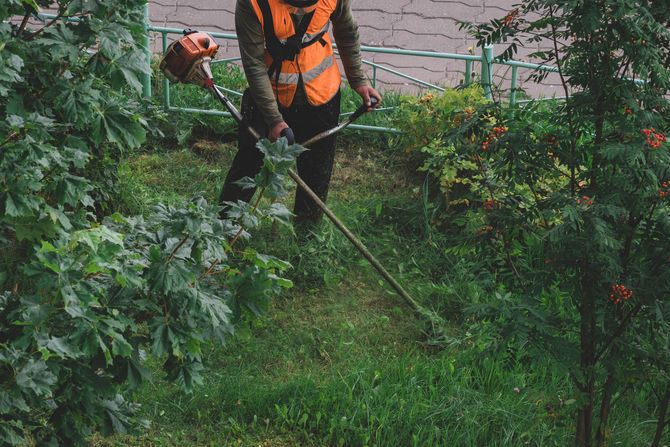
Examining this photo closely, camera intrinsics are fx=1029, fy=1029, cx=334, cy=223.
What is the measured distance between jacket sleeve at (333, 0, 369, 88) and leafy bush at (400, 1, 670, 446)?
1820 millimetres

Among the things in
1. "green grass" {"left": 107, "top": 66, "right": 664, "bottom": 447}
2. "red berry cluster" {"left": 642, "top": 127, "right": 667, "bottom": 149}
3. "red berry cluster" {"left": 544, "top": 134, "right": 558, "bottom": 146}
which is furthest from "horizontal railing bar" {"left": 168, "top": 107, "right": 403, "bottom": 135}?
"red berry cluster" {"left": 642, "top": 127, "right": 667, "bottom": 149}

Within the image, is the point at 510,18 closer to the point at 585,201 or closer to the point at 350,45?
the point at 585,201

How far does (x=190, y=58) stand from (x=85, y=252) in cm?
238

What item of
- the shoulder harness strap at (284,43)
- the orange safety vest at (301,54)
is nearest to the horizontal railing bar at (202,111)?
the orange safety vest at (301,54)

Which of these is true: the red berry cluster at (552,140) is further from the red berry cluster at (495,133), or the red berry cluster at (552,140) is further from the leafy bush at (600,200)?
the red berry cluster at (495,133)

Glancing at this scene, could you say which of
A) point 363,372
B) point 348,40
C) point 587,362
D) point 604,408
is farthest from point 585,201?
point 348,40

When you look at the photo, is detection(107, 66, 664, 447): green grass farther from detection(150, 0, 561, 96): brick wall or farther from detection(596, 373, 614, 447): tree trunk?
detection(150, 0, 561, 96): brick wall

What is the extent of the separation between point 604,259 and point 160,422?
7.29 ft

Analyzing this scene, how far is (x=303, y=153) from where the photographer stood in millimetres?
5652

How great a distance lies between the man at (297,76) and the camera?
517cm

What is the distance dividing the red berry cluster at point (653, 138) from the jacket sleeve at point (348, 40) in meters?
2.56

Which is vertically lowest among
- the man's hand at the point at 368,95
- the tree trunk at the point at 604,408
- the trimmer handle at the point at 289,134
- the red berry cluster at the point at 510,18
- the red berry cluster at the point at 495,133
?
the tree trunk at the point at 604,408

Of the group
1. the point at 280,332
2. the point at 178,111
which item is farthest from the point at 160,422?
the point at 178,111

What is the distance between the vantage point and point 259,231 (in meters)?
5.99
